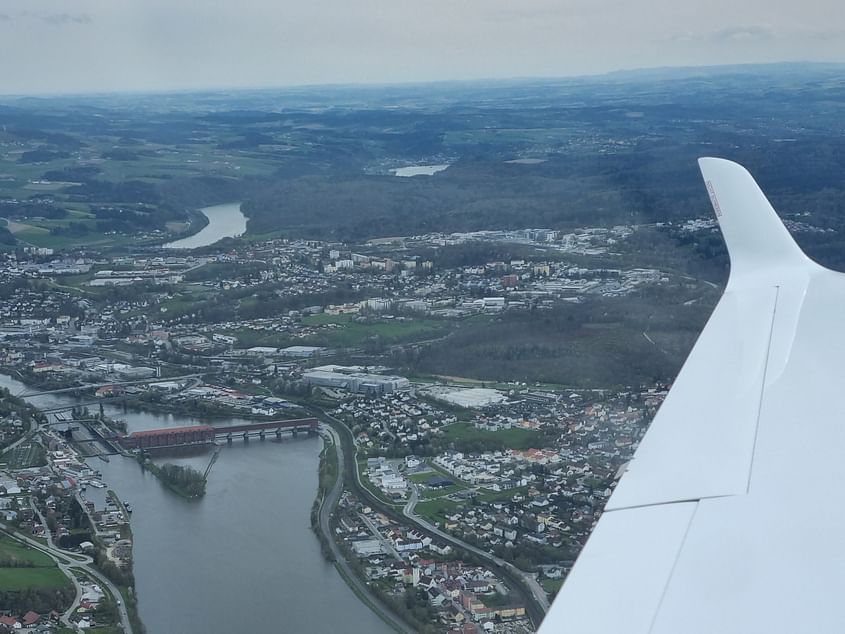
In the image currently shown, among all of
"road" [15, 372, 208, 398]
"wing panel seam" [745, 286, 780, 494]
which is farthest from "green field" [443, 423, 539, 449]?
"wing panel seam" [745, 286, 780, 494]

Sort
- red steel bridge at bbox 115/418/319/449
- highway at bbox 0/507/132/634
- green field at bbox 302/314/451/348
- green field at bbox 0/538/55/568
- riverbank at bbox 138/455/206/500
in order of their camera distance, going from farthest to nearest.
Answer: green field at bbox 302/314/451/348 → red steel bridge at bbox 115/418/319/449 → riverbank at bbox 138/455/206/500 → green field at bbox 0/538/55/568 → highway at bbox 0/507/132/634

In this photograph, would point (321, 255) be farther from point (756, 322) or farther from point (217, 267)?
point (756, 322)

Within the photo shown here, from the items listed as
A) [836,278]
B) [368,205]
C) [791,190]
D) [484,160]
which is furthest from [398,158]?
[836,278]

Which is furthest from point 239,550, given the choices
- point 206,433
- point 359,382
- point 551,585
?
point 359,382

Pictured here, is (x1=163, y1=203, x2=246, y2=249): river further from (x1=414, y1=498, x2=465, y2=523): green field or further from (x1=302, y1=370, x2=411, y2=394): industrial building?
(x1=414, y1=498, x2=465, y2=523): green field

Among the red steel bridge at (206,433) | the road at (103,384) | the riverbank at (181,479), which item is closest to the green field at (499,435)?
the red steel bridge at (206,433)

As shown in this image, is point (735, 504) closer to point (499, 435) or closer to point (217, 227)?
point (499, 435)
